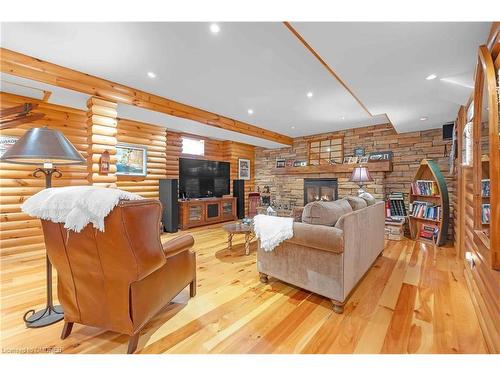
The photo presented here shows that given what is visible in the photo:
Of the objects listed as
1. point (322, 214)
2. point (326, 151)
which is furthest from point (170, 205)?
point (326, 151)

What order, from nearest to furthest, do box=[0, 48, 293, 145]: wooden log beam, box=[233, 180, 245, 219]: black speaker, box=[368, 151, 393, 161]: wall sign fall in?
box=[0, 48, 293, 145]: wooden log beam < box=[368, 151, 393, 161]: wall sign < box=[233, 180, 245, 219]: black speaker

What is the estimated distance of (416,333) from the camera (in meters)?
1.57

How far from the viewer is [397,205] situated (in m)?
4.69

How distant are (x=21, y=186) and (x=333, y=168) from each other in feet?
19.7

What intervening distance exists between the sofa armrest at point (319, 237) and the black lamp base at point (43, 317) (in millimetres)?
2010

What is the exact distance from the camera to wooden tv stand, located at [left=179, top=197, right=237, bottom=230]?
16.7 ft

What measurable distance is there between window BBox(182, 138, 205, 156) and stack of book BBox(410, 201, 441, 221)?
509cm

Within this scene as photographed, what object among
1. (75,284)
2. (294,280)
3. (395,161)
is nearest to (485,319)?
(294,280)

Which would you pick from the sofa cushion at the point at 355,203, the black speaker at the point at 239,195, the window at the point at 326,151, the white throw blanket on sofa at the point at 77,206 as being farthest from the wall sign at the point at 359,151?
the white throw blanket on sofa at the point at 77,206

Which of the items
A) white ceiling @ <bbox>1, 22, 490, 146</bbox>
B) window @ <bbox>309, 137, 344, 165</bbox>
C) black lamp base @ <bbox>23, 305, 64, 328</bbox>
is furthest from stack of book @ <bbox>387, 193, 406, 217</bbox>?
black lamp base @ <bbox>23, 305, 64, 328</bbox>

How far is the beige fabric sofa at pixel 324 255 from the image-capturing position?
1.84 m

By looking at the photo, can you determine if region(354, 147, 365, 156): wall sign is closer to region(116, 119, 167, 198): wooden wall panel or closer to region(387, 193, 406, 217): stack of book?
region(387, 193, 406, 217): stack of book

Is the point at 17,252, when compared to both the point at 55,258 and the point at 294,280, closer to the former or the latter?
Result: the point at 55,258

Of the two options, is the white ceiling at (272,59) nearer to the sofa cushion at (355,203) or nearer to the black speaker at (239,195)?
the sofa cushion at (355,203)
